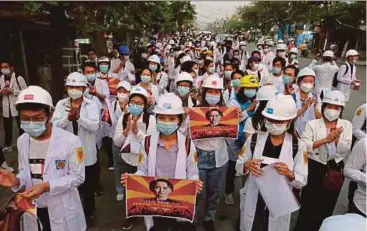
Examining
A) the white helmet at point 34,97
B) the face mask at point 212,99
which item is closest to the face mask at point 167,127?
the white helmet at point 34,97

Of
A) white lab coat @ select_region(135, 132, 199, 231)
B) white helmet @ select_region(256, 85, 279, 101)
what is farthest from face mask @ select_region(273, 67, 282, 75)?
white lab coat @ select_region(135, 132, 199, 231)

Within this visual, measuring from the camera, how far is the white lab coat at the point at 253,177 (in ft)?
10.0

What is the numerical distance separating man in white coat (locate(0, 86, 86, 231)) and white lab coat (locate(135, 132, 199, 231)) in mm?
536

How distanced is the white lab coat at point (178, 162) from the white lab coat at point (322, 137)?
135cm

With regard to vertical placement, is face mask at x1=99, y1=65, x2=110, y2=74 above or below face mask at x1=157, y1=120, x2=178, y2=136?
above

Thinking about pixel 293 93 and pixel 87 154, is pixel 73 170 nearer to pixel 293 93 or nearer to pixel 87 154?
pixel 87 154

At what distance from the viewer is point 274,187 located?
296 centimetres

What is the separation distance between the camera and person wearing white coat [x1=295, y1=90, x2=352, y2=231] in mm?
3604

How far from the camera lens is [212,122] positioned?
3971 millimetres

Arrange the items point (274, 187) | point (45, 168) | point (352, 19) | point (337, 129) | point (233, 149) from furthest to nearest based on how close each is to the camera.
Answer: point (352, 19) → point (233, 149) → point (337, 129) → point (274, 187) → point (45, 168)

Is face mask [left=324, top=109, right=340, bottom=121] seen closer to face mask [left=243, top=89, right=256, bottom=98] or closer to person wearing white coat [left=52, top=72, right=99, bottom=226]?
face mask [left=243, top=89, right=256, bottom=98]

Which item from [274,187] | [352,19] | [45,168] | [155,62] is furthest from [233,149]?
[352,19]

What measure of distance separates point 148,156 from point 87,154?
146 cm

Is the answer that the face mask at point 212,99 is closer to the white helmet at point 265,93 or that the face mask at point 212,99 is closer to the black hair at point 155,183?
the white helmet at point 265,93
